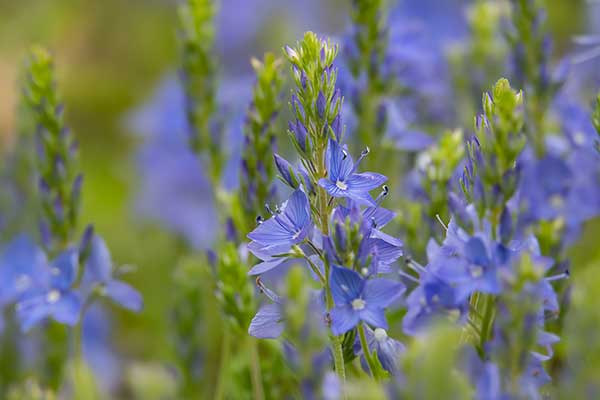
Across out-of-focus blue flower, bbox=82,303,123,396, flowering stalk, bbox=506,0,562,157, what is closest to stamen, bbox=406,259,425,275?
flowering stalk, bbox=506,0,562,157

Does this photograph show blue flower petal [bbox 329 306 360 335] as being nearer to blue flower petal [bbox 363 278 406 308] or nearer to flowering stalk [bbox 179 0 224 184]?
blue flower petal [bbox 363 278 406 308]

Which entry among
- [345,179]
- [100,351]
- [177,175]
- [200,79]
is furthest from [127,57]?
[345,179]

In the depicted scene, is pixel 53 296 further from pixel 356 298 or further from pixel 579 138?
pixel 579 138

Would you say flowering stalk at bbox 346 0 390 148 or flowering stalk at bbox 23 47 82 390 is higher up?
flowering stalk at bbox 346 0 390 148

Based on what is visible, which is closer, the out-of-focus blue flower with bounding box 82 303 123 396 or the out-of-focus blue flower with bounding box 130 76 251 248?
the out-of-focus blue flower with bounding box 82 303 123 396

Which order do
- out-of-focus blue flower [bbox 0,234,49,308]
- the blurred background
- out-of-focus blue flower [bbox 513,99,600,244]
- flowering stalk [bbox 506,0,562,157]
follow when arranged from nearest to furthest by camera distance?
1. out-of-focus blue flower [bbox 513,99,600,244]
2. flowering stalk [bbox 506,0,562,157]
3. out-of-focus blue flower [bbox 0,234,49,308]
4. the blurred background

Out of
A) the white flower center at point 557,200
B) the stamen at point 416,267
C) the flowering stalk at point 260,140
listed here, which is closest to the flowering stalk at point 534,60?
the white flower center at point 557,200

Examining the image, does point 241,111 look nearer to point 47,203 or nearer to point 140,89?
point 47,203

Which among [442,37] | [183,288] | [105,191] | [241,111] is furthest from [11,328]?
[442,37]
